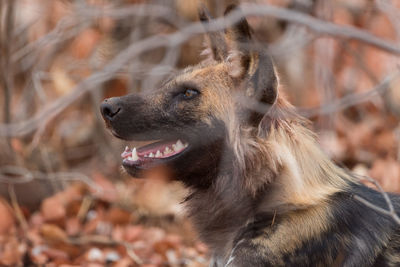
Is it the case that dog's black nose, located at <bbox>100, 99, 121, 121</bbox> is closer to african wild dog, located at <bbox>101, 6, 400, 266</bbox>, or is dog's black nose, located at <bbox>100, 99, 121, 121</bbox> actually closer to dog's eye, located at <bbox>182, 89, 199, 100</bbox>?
african wild dog, located at <bbox>101, 6, 400, 266</bbox>

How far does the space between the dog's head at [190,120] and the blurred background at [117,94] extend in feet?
0.51

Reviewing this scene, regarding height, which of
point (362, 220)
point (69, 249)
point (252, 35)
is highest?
point (252, 35)

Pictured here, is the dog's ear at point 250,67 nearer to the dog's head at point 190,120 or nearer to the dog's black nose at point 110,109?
the dog's head at point 190,120

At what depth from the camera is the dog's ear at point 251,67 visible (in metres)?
2.88

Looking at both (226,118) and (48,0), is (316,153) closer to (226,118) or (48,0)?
(226,118)

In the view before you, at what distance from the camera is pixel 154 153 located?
3.19 m

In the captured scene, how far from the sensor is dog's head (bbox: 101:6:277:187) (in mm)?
3121

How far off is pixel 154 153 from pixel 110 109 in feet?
1.09

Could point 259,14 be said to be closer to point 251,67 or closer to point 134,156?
point 251,67

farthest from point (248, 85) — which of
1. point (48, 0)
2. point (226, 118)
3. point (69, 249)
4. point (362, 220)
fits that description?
point (48, 0)

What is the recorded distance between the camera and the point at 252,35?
114 inches

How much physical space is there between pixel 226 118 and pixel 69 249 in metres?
1.82

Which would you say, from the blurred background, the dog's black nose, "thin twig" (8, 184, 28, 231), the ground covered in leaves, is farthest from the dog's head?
"thin twig" (8, 184, 28, 231)

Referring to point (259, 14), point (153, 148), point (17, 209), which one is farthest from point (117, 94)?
point (153, 148)
